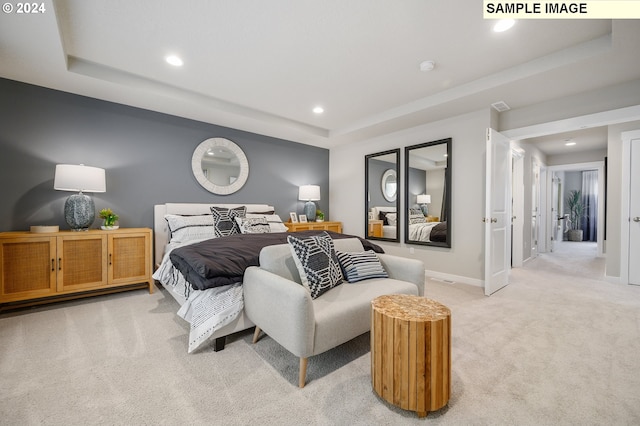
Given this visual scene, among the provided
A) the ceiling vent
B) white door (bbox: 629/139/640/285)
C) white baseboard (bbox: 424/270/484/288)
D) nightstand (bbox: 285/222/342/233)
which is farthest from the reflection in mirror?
white door (bbox: 629/139/640/285)

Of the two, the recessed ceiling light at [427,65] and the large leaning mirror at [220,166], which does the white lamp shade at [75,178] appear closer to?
the large leaning mirror at [220,166]

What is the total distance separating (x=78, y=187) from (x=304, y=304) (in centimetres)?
300

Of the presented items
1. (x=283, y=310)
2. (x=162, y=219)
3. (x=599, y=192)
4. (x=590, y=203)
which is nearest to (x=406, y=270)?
(x=283, y=310)

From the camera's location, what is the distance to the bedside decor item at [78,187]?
2.86m

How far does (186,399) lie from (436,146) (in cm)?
424

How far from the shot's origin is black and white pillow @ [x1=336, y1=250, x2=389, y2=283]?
2294 mm

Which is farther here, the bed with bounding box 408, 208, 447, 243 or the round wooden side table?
the bed with bounding box 408, 208, 447, 243

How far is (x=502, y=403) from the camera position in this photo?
145 centimetres

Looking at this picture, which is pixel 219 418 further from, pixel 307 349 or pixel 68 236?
pixel 68 236

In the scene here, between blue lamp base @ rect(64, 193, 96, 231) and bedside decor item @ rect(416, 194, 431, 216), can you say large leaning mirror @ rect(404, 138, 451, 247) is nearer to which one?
bedside decor item @ rect(416, 194, 431, 216)

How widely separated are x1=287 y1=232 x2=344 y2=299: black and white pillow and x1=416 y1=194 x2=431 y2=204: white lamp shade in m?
2.69

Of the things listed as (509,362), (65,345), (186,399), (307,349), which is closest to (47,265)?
(65,345)

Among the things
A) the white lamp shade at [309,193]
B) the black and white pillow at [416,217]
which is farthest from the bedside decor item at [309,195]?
the black and white pillow at [416,217]

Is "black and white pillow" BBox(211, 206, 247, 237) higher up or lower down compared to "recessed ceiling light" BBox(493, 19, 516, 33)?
lower down
